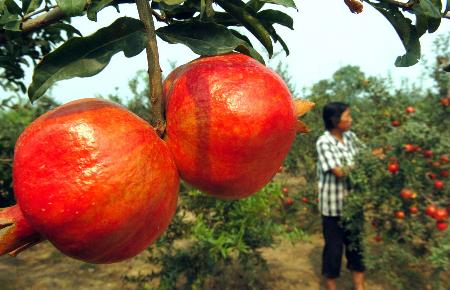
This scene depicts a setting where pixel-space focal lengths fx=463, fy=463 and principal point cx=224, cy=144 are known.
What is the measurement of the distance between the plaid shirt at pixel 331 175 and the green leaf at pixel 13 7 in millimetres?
2955

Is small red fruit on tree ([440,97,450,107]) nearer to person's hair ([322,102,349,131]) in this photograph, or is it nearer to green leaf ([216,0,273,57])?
person's hair ([322,102,349,131])

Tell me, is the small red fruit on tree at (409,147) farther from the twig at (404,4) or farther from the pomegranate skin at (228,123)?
the pomegranate skin at (228,123)

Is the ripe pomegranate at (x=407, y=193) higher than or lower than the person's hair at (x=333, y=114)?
lower

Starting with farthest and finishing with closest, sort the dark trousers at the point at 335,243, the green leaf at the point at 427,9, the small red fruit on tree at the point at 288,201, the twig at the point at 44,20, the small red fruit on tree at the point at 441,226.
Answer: the small red fruit on tree at the point at 288,201 → the dark trousers at the point at 335,243 → the small red fruit on tree at the point at 441,226 → the twig at the point at 44,20 → the green leaf at the point at 427,9

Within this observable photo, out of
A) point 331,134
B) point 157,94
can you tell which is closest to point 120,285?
point 331,134

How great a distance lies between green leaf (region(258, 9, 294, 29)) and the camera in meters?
0.89

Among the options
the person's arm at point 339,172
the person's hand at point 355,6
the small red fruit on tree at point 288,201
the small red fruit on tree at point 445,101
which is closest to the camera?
the person's hand at point 355,6

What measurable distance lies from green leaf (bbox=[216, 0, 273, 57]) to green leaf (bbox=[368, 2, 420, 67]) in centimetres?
20

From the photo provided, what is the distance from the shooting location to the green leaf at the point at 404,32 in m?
0.83

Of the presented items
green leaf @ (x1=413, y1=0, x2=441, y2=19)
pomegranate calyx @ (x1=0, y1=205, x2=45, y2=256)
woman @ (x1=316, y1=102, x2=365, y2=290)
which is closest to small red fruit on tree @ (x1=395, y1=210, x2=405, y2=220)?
woman @ (x1=316, y1=102, x2=365, y2=290)

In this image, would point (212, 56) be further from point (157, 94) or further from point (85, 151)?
point (85, 151)

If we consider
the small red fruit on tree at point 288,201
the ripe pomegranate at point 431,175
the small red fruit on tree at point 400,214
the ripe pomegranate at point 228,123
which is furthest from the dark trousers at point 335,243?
the ripe pomegranate at point 228,123

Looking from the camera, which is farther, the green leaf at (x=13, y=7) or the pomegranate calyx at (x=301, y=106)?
the green leaf at (x=13, y=7)

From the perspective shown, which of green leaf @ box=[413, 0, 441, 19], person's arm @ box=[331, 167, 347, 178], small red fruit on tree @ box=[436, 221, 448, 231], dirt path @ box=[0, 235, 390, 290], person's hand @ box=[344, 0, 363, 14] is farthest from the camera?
dirt path @ box=[0, 235, 390, 290]
